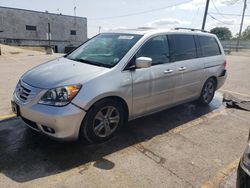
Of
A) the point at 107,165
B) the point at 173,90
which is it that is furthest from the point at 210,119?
the point at 107,165

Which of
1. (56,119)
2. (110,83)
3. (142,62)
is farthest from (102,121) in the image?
(142,62)

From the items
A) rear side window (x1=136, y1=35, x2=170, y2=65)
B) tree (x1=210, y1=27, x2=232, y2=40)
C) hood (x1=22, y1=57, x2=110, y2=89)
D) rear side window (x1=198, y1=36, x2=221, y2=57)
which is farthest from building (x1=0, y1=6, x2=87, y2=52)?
tree (x1=210, y1=27, x2=232, y2=40)

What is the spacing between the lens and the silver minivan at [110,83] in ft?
10.8

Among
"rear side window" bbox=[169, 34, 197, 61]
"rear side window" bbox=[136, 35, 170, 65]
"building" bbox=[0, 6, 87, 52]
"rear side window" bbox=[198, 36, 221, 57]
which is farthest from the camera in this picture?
"building" bbox=[0, 6, 87, 52]

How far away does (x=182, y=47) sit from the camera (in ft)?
16.2

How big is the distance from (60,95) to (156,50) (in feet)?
6.51

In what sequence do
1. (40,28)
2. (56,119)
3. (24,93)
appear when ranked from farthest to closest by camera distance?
(40,28) → (24,93) → (56,119)

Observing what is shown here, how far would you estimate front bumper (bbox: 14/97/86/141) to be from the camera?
3.18 meters

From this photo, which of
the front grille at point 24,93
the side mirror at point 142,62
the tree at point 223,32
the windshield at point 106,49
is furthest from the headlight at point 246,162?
the tree at point 223,32

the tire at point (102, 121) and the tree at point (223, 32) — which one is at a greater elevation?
the tree at point (223, 32)

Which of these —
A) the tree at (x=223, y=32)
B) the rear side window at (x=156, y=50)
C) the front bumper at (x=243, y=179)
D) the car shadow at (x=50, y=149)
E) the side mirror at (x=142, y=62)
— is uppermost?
the tree at (x=223, y=32)

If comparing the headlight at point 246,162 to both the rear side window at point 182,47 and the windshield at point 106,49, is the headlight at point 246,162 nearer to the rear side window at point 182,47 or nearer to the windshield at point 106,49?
the windshield at point 106,49

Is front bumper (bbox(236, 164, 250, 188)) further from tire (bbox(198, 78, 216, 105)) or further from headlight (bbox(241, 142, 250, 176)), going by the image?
tire (bbox(198, 78, 216, 105))

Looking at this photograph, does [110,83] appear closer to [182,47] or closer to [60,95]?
[60,95]
